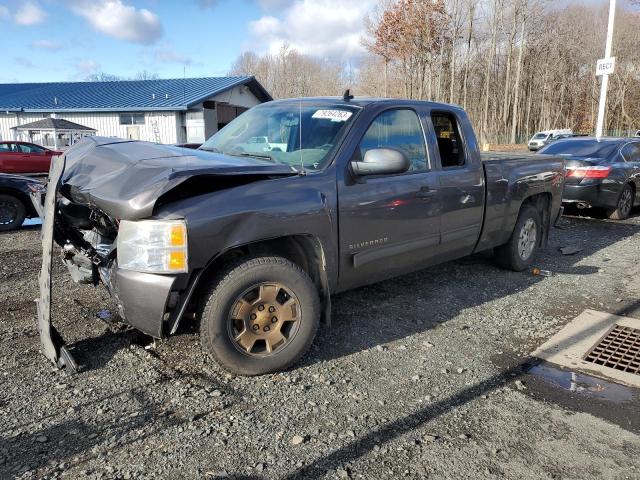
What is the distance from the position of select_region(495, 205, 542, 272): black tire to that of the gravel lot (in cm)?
123

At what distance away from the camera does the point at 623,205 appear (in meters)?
10.3

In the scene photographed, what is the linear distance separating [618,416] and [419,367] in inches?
49.9

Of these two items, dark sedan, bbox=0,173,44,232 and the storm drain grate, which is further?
dark sedan, bbox=0,173,44,232

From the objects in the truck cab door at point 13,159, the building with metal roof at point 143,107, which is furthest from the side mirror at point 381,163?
the building with metal roof at point 143,107

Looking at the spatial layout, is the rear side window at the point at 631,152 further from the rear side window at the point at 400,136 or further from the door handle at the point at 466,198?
the rear side window at the point at 400,136

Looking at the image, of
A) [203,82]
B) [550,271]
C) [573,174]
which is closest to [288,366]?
[550,271]

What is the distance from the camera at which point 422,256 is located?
4.61 meters

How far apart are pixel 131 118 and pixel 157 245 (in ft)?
95.3

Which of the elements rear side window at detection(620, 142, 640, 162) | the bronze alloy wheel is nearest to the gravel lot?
the bronze alloy wheel

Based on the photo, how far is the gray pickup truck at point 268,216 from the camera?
310 centimetres

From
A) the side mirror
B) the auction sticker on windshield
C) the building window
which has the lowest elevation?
the side mirror

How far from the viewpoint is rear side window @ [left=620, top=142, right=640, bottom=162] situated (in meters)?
10.4

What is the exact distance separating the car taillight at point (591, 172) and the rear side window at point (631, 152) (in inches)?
38.9

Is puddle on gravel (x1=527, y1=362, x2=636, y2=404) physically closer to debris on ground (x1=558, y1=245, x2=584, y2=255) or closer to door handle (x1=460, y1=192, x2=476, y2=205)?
door handle (x1=460, y1=192, x2=476, y2=205)
